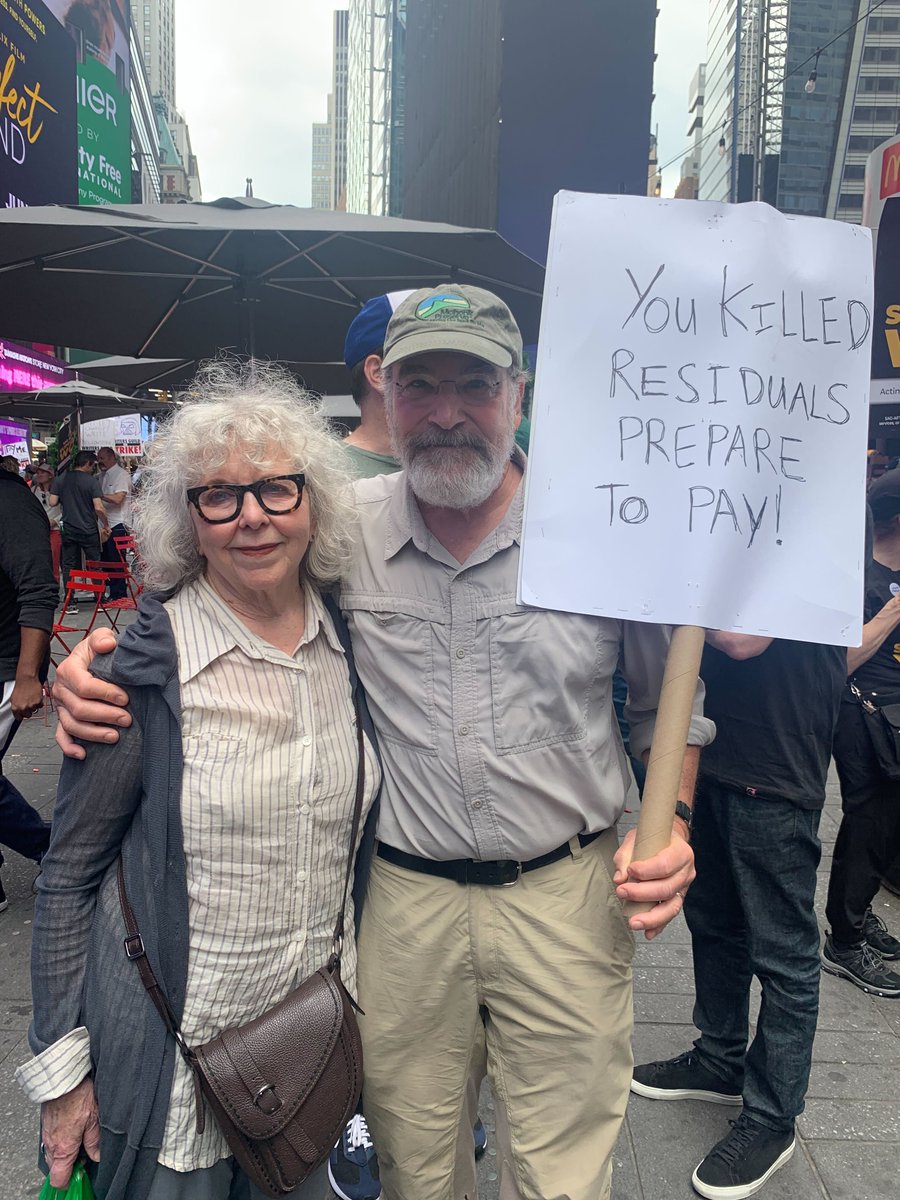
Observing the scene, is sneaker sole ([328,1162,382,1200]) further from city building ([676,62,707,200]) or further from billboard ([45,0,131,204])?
city building ([676,62,707,200])

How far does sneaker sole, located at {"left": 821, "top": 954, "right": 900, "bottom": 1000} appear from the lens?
10.1 ft

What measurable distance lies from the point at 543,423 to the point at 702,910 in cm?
171

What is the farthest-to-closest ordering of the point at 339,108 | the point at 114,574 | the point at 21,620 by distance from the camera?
the point at 339,108
the point at 114,574
the point at 21,620

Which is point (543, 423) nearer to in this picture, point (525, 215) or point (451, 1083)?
point (451, 1083)

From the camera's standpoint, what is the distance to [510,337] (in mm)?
1604

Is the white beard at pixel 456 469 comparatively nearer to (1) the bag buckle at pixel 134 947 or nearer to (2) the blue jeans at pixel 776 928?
(1) the bag buckle at pixel 134 947

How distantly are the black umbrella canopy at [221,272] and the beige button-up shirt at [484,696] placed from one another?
248cm

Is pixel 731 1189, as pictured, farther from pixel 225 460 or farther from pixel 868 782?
pixel 225 460

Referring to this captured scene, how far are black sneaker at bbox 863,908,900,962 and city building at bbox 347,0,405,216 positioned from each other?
77.7ft

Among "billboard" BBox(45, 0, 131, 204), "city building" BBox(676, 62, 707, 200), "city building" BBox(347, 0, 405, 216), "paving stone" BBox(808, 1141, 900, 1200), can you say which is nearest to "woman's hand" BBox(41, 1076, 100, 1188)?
"paving stone" BBox(808, 1141, 900, 1200)

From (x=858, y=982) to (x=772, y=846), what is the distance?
1.40m

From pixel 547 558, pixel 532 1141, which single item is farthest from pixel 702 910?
pixel 547 558

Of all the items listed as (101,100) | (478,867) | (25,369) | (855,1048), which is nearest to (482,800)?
Answer: (478,867)

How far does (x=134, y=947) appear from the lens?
1.41 m
